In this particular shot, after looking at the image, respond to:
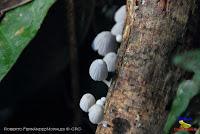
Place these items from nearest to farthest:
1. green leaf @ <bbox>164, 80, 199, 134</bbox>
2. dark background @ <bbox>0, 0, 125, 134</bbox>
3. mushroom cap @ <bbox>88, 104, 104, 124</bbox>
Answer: green leaf @ <bbox>164, 80, 199, 134</bbox> < mushroom cap @ <bbox>88, 104, 104, 124</bbox> < dark background @ <bbox>0, 0, 125, 134</bbox>

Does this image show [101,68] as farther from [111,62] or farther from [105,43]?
[105,43]

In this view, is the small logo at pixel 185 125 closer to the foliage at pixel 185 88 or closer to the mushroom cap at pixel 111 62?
the foliage at pixel 185 88

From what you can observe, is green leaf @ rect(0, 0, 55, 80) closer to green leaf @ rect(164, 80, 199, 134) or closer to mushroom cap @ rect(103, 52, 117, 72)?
mushroom cap @ rect(103, 52, 117, 72)

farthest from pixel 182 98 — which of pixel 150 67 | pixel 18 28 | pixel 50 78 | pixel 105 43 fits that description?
pixel 50 78

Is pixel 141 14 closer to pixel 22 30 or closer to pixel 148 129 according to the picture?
pixel 148 129

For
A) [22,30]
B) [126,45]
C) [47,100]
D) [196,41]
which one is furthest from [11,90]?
[196,41]

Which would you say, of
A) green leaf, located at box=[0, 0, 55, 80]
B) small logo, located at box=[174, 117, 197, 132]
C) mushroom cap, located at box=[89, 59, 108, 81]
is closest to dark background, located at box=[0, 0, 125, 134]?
green leaf, located at box=[0, 0, 55, 80]

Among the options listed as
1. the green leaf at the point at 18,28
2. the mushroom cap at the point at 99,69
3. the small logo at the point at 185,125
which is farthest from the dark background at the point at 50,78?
the small logo at the point at 185,125
